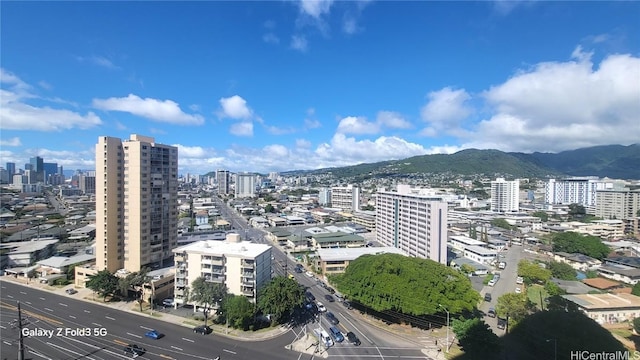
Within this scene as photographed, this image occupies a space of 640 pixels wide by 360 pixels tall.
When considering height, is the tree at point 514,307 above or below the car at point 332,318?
above

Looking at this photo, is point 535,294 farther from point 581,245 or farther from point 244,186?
point 244,186

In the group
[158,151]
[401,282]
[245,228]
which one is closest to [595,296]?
[401,282]

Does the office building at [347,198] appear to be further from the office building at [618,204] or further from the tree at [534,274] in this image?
the office building at [618,204]

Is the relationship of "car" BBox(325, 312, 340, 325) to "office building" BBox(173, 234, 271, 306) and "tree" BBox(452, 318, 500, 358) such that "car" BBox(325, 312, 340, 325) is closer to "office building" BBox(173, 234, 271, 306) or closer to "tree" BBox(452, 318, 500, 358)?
"office building" BBox(173, 234, 271, 306)

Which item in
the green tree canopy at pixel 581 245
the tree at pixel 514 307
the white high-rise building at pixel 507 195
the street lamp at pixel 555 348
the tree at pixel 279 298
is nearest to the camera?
the street lamp at pixel 555 348

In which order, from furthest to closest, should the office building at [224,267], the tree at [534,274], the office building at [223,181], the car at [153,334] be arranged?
the office building at [223,181] → the tree at [534,274] → the office building at [224,267] → the car at [153,334]

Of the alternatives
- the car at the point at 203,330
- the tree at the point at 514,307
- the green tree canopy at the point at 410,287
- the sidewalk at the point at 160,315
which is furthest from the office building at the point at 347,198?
the car at the point at 203,330

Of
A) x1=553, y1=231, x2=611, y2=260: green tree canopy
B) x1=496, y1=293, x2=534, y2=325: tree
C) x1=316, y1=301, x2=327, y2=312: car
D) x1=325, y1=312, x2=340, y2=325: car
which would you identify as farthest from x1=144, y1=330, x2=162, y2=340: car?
x1=553, y1=231, x2=611, y2=260: green tree canopy

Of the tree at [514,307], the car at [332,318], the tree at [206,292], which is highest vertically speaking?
the tree at [206,292]
